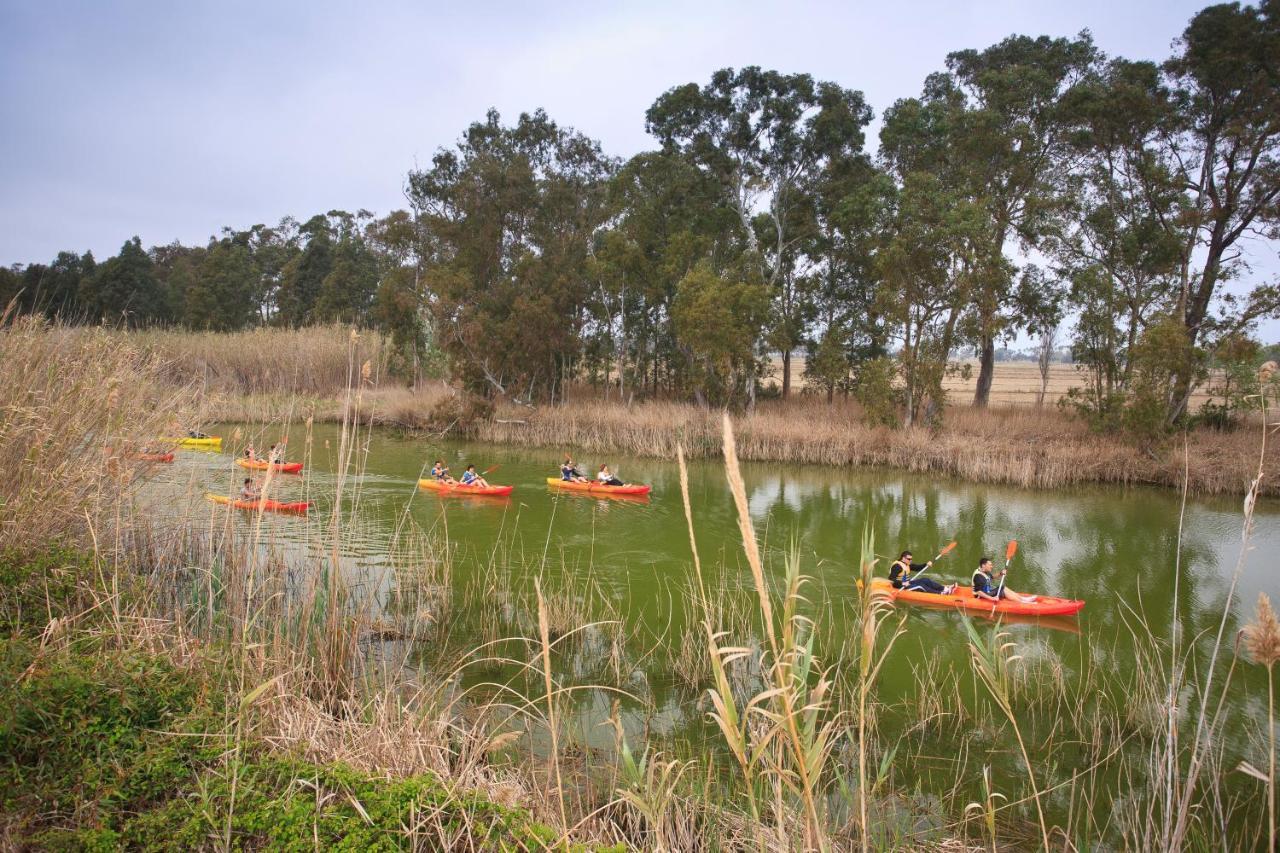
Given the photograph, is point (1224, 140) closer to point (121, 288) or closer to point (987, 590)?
point (987, 590)

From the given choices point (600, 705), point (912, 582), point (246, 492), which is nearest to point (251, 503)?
point (600, 705)

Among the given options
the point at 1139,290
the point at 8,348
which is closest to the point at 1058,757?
the point at 8,348

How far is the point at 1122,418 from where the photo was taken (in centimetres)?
1591

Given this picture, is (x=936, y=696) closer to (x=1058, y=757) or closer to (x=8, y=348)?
(x=1058, y=757)

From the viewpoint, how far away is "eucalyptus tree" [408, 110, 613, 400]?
71.0 ft

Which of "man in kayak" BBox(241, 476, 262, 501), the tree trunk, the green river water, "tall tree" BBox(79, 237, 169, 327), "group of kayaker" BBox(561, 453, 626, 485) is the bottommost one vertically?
the green river water

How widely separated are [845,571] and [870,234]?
12.9m

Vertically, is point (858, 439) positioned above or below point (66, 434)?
below

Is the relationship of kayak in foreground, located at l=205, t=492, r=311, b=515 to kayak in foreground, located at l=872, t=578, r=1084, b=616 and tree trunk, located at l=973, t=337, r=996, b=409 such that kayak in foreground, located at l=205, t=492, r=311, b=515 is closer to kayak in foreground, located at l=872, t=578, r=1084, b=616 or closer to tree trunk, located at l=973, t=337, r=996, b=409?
kayak in foreground, located at l=872, t=578, r=1084, b=616

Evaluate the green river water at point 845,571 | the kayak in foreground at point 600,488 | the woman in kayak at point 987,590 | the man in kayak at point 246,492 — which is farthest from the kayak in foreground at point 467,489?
the woman in kayak at point 987,590

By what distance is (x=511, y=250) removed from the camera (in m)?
24.1

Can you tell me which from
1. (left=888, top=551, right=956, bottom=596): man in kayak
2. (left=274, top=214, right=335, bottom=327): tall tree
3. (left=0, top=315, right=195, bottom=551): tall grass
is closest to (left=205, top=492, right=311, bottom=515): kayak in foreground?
(left=0, top=315, right=195, bottom=551): tall grass

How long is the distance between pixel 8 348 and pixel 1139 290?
2166 centimetres

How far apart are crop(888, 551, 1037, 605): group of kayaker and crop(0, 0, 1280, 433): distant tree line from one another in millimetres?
9700
